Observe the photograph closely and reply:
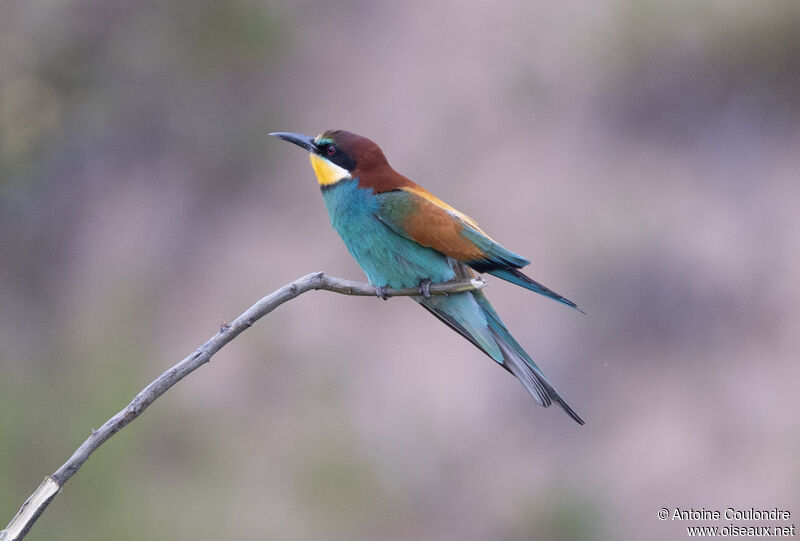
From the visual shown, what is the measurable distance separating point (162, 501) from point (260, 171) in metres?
1.93

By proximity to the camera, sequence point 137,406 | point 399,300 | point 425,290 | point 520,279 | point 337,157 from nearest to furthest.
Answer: point 137,406, point 520,279, point 425,290, point 337,157, point 399,300

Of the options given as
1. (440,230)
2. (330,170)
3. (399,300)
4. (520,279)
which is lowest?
(399,300)

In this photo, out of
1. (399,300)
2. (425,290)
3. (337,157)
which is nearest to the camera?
(425,290)

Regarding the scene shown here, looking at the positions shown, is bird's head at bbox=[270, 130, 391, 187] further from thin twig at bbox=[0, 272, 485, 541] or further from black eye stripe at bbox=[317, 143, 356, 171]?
thin twig at bbox=[0, 272, 485, 541]

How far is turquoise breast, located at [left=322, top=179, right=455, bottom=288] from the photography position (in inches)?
81.7

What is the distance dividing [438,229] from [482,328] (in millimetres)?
254

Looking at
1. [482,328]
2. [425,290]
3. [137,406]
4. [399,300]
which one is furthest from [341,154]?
[399,300]

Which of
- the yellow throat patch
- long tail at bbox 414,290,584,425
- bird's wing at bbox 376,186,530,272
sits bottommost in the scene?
long tail at bbox 414,290,584,425

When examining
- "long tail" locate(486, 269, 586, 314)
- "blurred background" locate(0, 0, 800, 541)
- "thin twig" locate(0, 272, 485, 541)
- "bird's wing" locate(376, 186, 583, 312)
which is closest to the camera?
"thin twig" locate(0, 272, 485, 541)

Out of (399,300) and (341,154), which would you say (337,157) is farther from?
(399,300)

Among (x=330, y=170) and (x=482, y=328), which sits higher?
(x=330, y=170)

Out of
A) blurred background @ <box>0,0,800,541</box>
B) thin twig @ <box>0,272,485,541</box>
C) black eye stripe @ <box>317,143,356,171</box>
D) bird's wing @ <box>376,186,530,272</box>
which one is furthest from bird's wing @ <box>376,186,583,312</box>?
blurred background @ <box>0,0,800,541</box>

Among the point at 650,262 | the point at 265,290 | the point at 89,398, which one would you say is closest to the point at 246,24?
the point at 265,290

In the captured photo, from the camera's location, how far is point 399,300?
14.9 feet
